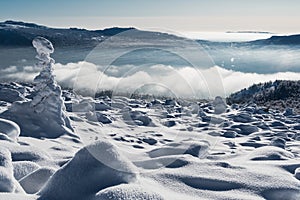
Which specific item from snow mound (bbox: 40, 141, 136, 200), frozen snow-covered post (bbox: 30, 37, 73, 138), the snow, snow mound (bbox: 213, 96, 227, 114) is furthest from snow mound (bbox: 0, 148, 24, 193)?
snow mound (bbox: 213, 96, 227, 114)

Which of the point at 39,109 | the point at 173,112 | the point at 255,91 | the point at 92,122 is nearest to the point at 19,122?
the point at 39,109

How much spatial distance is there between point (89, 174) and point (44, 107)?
1240cm

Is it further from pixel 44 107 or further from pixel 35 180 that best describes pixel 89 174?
pixel 44 107

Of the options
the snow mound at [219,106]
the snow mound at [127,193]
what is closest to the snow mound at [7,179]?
the snow mound at [127,193]

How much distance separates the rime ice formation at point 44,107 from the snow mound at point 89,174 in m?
10.7

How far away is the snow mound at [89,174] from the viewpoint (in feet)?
13.8

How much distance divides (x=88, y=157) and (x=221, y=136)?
17906mm

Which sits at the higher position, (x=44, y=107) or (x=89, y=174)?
(x=89, y=174)

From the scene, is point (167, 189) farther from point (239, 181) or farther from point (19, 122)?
point (19, 122)

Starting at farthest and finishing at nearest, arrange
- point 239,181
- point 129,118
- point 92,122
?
point 129,118 < point 92,122 < point 239,181

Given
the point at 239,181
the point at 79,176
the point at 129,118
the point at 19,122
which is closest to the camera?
the point at 79,176

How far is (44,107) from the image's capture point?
16.0 m

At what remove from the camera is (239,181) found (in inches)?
236

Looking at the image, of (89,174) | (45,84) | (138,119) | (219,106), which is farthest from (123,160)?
(219,106)
